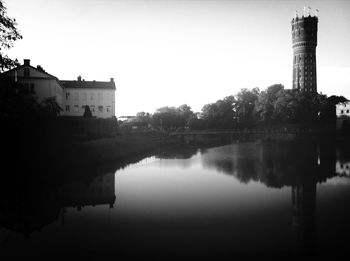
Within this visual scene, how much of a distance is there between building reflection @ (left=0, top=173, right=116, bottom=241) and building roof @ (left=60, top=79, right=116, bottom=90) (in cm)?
4276

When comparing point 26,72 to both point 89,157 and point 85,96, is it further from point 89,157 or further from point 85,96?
point 89,157

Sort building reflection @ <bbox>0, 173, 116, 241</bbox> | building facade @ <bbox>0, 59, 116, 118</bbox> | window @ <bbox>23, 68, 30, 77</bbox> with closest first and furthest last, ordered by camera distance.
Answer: building reflection @ <bbox>0, 173, 116, 241</bbox>, window @ <bbox>23, 68, 30, 77</bbox>, building facade @ <bbox>0, 59, 116, 118</bbox>

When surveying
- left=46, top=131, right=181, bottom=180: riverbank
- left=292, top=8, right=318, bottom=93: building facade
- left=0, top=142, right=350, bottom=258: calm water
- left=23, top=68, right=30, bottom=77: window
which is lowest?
left=0, top=142, right=350, bottom=258: calm water

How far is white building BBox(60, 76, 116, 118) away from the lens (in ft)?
203

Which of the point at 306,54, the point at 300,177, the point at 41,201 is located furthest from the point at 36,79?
the point at 306,54

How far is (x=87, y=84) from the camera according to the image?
63.9 metres

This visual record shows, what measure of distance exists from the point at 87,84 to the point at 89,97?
3.18 meters

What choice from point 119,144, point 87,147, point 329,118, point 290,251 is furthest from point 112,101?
point 329,118

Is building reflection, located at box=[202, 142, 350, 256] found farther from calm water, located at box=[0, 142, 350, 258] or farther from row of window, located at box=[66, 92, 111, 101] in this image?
row of window, located at box=[66, 92, 111, 101]

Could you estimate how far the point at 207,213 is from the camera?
1644cm

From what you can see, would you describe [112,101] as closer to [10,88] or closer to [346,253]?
[10,88]

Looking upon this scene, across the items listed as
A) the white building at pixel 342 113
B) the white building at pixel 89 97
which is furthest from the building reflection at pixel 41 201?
the white building at pixel 342 113

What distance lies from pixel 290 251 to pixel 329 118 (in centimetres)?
9703

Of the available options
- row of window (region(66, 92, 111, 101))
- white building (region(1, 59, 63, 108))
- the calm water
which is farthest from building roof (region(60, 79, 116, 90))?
the calm water
